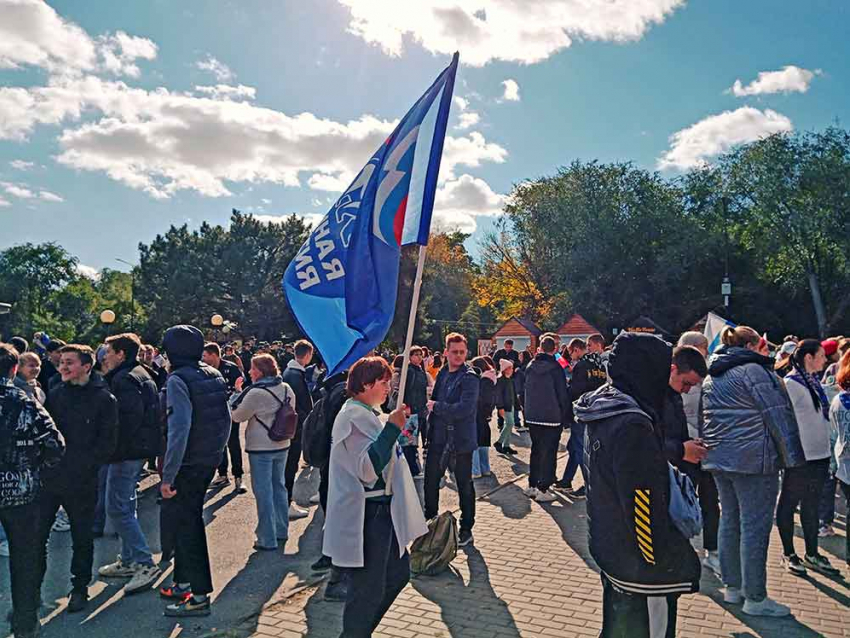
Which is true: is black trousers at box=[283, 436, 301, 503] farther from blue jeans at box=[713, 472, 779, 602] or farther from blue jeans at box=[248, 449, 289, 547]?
blue jeans at box=[713, 472, 779, 602]

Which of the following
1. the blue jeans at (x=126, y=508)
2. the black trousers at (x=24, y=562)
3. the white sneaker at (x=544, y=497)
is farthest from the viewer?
the white sneaker at (x=544, y=497)

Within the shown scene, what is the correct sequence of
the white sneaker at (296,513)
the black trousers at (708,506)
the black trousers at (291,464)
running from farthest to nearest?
the black trousers at (291,464) → the white sneaker at (296,513) → the black trousers at (708,506)

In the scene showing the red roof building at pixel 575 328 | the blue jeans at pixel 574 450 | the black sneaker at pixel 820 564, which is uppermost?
the red roof building at pixel 575 328

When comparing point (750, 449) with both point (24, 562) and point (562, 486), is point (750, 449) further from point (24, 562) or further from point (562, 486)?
point (24, 562)

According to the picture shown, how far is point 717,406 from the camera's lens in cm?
522

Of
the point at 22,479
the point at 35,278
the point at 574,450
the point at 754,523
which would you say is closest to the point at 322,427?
the point at 22,479

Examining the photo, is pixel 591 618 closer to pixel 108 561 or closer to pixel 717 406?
pixel 717 406

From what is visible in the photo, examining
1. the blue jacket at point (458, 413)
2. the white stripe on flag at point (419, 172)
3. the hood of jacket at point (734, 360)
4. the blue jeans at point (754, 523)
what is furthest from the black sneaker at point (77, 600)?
the hood of jacket at point (734, 360)

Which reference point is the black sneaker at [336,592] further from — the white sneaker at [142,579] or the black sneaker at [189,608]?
the white sneaker at [142,579]

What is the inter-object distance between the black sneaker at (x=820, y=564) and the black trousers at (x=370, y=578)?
415 cm

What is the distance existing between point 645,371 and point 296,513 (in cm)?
596

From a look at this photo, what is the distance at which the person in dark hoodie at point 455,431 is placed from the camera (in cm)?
673

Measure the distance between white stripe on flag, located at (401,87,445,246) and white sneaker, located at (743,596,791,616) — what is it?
3570mm

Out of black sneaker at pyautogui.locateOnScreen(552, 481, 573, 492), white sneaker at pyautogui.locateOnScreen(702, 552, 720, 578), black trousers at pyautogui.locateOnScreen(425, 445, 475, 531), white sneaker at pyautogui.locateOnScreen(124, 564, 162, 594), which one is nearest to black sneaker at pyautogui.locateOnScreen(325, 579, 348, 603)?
white sneaker at pyautogui.locateOnScreen(124, 564, 162, 594)
